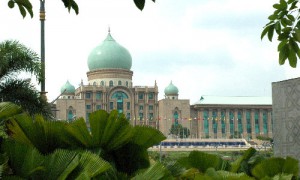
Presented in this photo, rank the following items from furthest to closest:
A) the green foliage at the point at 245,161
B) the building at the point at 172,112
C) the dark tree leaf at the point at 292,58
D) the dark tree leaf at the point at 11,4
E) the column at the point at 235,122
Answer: the column at the point at 235,122
the building at the point at 172,112
the green foliage at the point at 245,161
the dark tree leaf at the point at 292,58
the dark tree leaf at the point at 11,4

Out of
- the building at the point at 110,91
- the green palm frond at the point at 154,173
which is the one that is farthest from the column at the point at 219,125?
the green palm frond at the point at 154,173

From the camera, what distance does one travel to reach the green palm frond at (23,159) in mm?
3398

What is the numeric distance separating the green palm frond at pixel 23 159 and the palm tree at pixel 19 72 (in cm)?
815

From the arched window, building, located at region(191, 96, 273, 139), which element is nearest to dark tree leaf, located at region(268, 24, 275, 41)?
the arched window

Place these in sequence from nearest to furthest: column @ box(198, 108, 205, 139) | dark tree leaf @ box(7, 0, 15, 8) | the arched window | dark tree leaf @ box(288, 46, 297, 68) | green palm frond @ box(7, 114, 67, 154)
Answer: dark tree leaf @ box(7, 0, 15, 8), dark tree leaf @ box(288, 46, 297, 68), green palm frond @ box(7, 114, 67, 154), the arched window, column @ box(198, 108, 205, 139)

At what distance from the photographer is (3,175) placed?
10.8 feet

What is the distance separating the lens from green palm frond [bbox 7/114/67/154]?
3.76 meters

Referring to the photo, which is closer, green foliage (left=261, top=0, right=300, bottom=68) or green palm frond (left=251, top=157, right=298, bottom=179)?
green foliage (left=261, top=0, right=300, bottom=68)

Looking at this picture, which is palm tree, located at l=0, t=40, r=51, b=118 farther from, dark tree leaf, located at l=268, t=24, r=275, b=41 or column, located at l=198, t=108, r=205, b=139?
column, located at l=198, t=108, r=205, b=139

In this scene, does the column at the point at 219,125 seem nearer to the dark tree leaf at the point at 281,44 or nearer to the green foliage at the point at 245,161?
the green foliage at the point at 245,161

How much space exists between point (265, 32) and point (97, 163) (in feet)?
4.05

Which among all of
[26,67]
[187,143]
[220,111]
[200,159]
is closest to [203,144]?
[187,143]

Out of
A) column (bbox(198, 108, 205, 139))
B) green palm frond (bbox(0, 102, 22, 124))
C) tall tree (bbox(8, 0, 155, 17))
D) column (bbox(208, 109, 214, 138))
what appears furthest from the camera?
column (bbox(208, 109, 214, 138))

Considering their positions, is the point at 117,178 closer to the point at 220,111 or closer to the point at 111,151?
the point at 111,151
